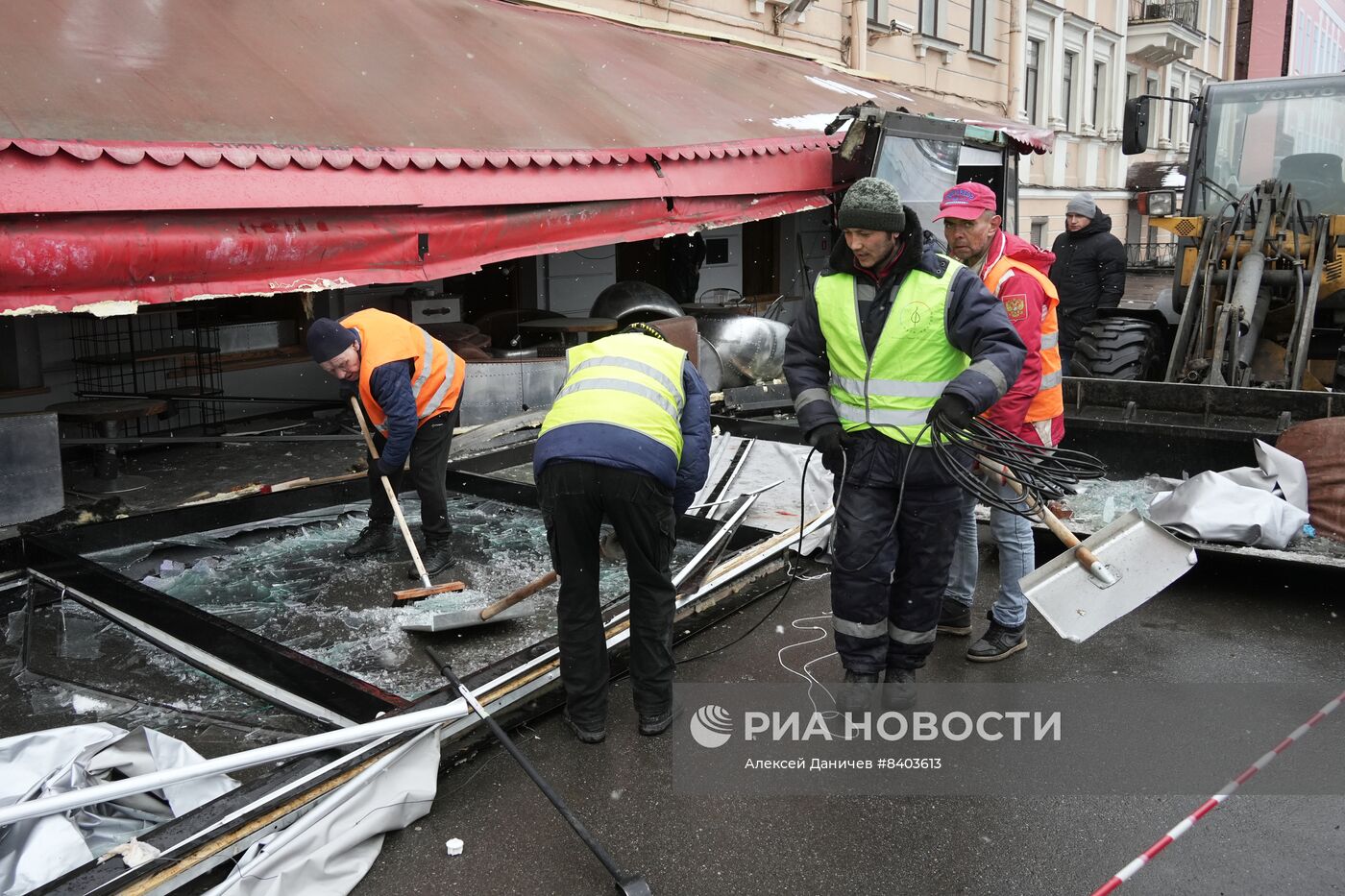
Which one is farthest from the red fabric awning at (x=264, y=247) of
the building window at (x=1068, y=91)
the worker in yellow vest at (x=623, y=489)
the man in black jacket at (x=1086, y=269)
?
the building window at (x=1068, y=91)

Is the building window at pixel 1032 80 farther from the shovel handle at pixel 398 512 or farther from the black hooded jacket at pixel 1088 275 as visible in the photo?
the shovel handle at pixel 398 512

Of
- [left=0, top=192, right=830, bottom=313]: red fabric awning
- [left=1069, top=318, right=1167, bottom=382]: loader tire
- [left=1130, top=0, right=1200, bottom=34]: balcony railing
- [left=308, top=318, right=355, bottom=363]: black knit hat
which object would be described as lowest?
[left=1069, top=318, right=1167, bottom=382]: loader tire

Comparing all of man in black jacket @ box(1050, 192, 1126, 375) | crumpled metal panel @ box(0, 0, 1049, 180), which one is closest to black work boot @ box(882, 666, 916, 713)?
crumpled metal panel @ box(0, 0, 1049, 180)

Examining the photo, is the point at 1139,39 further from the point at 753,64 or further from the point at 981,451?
the point at 981,451

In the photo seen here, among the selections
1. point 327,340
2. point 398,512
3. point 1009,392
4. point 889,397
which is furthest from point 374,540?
point 1009,392

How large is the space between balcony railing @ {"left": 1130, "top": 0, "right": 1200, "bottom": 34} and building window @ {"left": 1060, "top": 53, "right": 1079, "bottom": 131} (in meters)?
3.66

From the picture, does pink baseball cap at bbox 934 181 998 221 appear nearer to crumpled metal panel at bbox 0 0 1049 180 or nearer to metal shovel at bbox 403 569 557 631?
metal shovel at bbox 403 569 557 631

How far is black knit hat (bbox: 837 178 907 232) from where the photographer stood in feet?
10.2

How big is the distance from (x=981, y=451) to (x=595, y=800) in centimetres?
157

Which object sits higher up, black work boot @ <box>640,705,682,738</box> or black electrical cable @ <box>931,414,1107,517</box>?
black electrical cable @ <box>931,414,1107,517</box>

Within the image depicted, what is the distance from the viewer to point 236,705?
12.4 ft

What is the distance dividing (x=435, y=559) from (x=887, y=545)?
99.2 inches

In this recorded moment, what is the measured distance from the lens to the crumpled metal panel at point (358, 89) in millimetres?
4570

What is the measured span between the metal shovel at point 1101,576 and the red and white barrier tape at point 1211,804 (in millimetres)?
558
